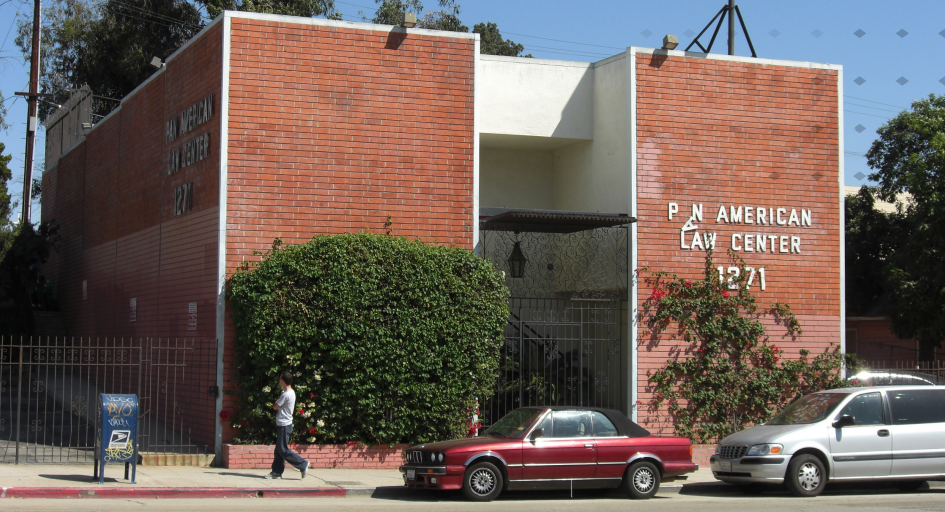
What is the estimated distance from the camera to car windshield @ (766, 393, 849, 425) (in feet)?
41.8

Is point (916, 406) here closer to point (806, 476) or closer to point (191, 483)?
point (806, 476)

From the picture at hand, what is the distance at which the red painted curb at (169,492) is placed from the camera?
10.9 meters

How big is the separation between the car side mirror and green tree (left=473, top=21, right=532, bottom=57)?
34481 mm

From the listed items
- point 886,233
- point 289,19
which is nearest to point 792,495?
point 289,19

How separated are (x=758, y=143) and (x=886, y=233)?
18.8 metres

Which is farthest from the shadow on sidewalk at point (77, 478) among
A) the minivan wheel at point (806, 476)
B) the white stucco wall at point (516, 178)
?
the white stucco wall at point (516, 178)

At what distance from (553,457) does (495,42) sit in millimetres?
37014

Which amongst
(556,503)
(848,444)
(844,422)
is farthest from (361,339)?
(848,444)

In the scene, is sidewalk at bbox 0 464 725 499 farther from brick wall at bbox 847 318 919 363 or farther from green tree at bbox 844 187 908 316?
green tree at bbox 844 187 908 316

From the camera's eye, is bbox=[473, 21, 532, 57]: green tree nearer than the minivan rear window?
No

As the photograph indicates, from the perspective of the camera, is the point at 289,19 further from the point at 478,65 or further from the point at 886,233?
the point at 886,233

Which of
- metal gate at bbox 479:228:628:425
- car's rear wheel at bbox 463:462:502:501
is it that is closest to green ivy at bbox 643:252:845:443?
metal gate at bbox 479:228:628:425

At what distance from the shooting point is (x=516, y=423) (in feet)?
39.4

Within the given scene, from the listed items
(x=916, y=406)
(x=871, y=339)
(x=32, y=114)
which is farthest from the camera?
(x=871, y=339)
